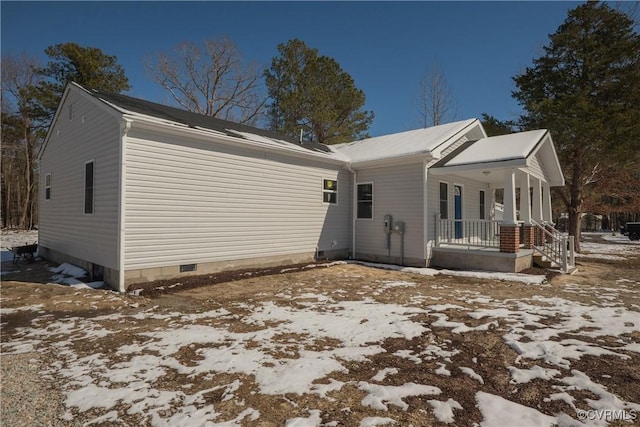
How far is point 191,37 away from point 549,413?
2744 centimetres

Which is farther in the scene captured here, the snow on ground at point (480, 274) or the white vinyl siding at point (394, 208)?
the white vinyl siding at point (394, 208)

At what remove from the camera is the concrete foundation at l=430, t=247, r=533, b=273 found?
9.12 meters

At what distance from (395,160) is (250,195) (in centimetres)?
469

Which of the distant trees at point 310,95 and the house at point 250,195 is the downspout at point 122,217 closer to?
the house at point 250,195

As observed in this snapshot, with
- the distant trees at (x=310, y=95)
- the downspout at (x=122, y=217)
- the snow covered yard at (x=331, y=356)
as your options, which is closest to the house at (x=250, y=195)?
the downspout at (x=122, y=217)

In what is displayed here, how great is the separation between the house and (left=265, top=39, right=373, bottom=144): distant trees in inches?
378

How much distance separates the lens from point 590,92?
14914 mm

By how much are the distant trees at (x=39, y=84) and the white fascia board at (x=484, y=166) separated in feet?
73.2

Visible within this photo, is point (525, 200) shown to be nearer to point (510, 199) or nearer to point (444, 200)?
point (510, 199)

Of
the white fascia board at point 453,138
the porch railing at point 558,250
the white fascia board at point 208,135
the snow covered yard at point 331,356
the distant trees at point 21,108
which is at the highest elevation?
the distant trees at point 21,108

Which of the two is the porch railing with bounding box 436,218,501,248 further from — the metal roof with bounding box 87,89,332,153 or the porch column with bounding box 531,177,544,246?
the metal roof with bounding box 87,89,332,153

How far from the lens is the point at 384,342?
412 centimetres

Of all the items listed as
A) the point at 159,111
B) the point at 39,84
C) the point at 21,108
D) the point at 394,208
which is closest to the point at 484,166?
the point at 394,208

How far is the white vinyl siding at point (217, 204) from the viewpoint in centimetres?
723
